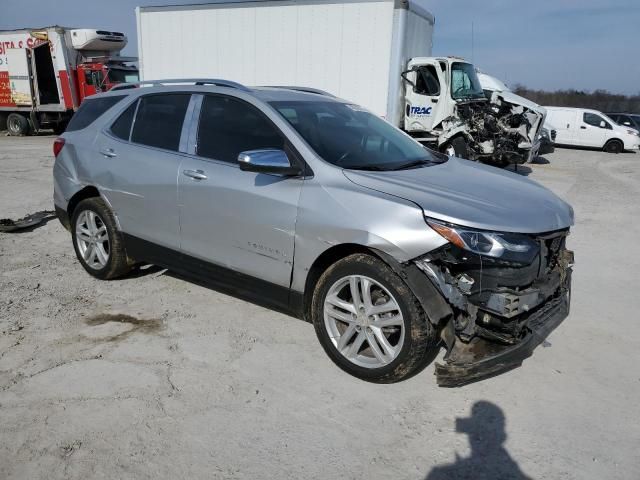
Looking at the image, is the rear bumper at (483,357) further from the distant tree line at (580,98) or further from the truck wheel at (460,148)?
the distant tree line at (580,98)

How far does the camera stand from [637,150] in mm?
21172

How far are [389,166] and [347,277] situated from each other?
949 millimetres

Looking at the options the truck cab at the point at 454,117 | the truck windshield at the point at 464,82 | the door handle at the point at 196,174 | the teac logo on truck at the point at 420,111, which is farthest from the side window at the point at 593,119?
the door handle at the point at 196,174

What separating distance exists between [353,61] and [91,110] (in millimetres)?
6882

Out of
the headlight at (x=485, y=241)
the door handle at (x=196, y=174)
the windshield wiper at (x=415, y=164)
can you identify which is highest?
the windshield wiper at (x=415, y=164)

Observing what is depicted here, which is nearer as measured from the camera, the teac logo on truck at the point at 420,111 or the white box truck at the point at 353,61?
the white box truck at the point at 353,61

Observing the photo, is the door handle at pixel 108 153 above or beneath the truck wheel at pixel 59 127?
above

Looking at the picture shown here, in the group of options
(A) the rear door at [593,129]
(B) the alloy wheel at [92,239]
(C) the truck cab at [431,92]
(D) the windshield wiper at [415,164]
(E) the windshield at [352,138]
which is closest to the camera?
(E) the windshield at [352,138]

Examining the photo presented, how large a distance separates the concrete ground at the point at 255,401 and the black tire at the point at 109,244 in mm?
125

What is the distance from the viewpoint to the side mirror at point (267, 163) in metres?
3.35

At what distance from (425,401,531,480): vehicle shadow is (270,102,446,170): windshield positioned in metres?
1.69

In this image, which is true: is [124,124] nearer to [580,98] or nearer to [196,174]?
[196,174]

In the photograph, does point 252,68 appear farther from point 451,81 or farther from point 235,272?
point 235,272

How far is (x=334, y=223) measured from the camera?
3223 millimetres
